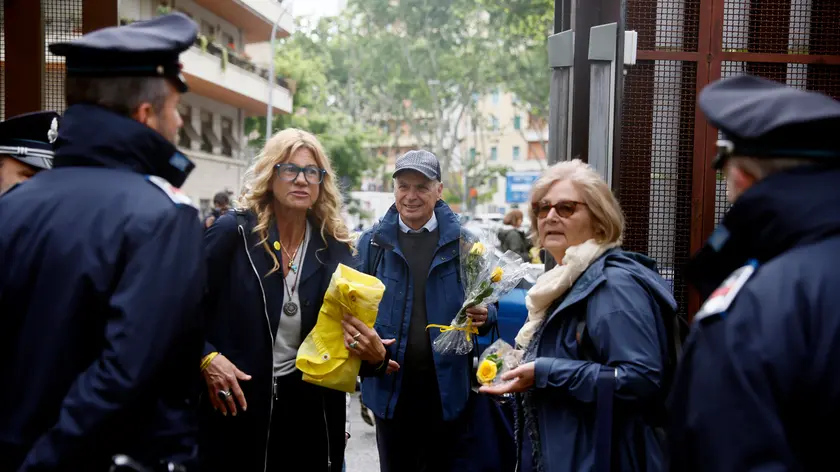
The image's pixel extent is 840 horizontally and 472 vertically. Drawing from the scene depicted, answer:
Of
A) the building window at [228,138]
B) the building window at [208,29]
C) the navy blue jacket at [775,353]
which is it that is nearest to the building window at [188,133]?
the building window at [208,29]

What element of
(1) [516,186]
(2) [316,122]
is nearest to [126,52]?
(2) [316,122]

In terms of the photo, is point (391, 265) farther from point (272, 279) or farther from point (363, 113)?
point (363, 113)

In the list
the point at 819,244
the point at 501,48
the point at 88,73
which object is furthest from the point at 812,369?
the point at 501,48

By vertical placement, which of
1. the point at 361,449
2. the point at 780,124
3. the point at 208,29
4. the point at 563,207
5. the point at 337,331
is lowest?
the point at 361,449

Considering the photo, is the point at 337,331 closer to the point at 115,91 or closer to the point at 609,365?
the point at 609,365

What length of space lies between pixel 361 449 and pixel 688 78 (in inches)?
181

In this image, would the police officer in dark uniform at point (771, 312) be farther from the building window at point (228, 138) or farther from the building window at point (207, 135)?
the building window at point (228, 138)

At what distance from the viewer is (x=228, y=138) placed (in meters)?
34.5

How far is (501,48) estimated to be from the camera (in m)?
36.5

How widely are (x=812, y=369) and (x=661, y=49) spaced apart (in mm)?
3210

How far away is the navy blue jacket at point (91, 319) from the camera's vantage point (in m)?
2.12

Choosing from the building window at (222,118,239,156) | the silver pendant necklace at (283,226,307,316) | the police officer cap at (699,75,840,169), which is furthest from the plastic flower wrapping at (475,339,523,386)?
the building window at (222,118,239,156)

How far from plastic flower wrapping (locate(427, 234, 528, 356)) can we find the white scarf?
0.72 m

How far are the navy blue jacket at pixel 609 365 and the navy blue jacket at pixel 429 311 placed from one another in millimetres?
1138
